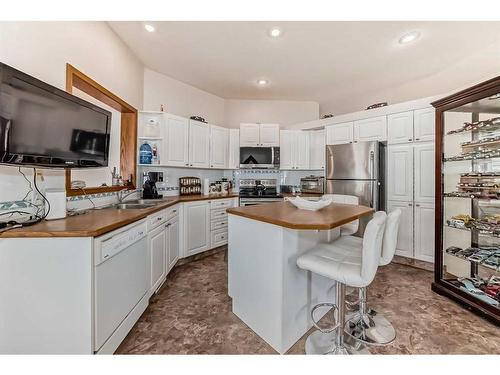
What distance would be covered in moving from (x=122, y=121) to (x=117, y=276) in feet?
7.43

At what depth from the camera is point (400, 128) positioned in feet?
10.1

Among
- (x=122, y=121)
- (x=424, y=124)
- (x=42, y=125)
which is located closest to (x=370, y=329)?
(x=424, y=124)

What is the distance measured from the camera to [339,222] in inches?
53.2

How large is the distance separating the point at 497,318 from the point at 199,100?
4549 millimetres

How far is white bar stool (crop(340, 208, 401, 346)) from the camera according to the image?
1520 mm

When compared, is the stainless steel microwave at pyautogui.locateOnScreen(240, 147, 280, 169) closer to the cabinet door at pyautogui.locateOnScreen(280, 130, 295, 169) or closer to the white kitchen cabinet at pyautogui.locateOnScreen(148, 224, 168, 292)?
the cabinet door at pyautogui.locateOnScreen(280, 130, 295, 169)

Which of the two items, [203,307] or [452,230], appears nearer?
[203,307]

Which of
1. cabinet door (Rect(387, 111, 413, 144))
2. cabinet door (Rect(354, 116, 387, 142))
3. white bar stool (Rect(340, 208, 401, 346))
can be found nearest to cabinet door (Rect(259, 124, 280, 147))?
cabinet door (Rect(354, 116, 387, 142))

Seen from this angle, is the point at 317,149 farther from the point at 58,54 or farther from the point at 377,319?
the point at 58,54

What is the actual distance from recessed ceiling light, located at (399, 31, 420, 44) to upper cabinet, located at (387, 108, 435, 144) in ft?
2.94

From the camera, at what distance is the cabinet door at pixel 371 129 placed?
321cm

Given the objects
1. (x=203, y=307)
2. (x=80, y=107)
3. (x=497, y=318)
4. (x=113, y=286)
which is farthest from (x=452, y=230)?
(x=80, y=107)

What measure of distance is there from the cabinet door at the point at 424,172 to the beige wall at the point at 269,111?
83.8 inches
